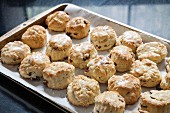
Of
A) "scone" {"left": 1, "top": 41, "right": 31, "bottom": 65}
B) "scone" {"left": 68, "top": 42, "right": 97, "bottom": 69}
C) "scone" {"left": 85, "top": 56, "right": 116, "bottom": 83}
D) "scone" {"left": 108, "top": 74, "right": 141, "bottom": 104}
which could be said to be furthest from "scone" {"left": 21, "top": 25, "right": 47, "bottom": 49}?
"scone" {"left": 108, "top": 74, "right": 141, "bottom": 104}

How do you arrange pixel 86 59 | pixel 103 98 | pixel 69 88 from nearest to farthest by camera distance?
pixel 103 98 < pixel 69 88 < pixel 86 59

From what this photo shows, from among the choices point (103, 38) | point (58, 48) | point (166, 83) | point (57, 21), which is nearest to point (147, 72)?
point (166, 83)

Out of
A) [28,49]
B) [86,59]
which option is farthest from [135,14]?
[28,49]

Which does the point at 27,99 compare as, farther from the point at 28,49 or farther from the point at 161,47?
the point at 161,47

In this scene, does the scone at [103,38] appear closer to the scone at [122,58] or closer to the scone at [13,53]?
the scone at [122,58]

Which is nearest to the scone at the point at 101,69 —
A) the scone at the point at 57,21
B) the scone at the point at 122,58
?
the scone at the point at 122,58

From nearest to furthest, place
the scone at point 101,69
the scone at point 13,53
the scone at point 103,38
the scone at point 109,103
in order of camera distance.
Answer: the scone at point 109,103 → the scone at point 101,69 → the scone at point 13,53 → the scone at point 103,38

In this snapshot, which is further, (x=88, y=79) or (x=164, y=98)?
(x=88, y=79)
